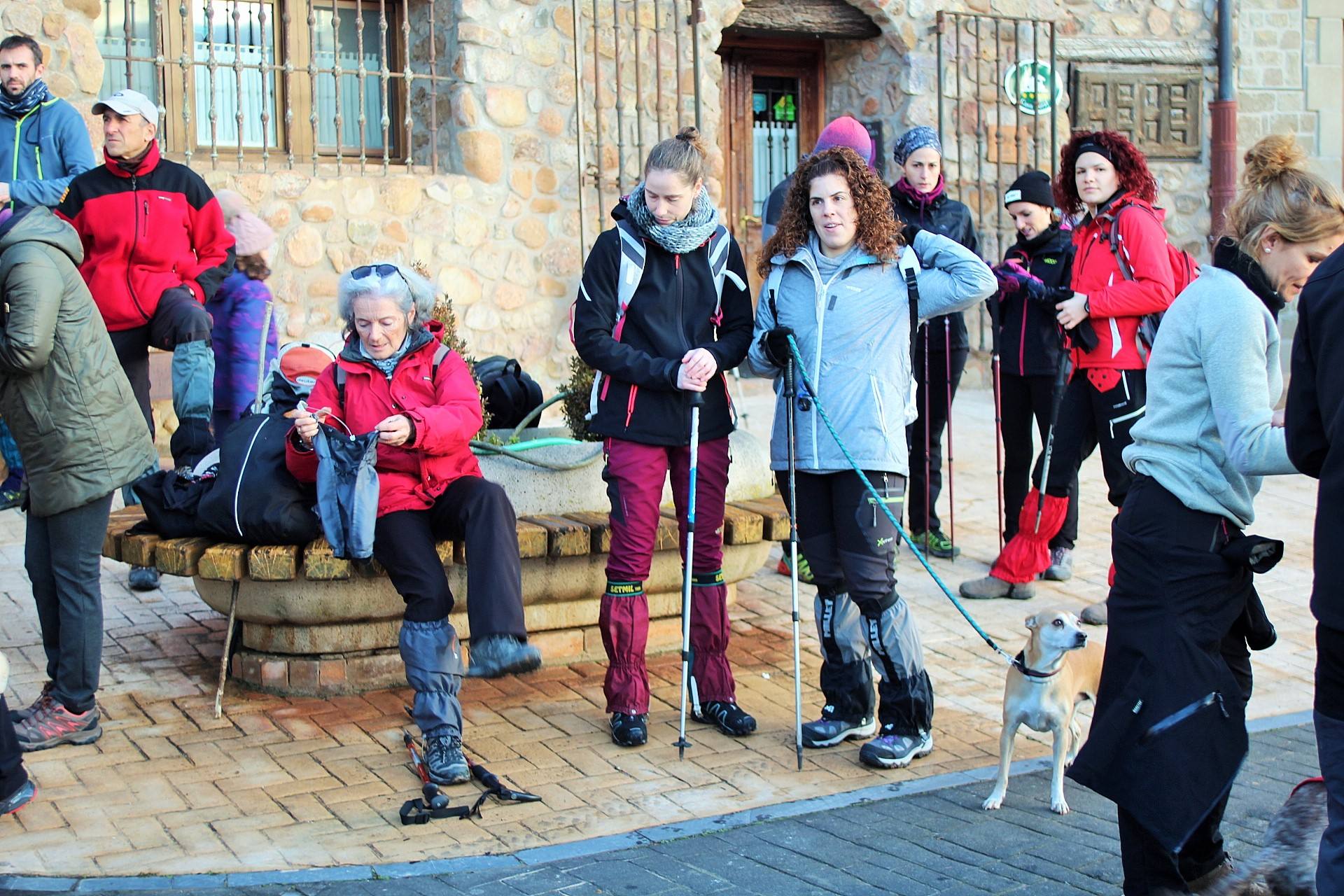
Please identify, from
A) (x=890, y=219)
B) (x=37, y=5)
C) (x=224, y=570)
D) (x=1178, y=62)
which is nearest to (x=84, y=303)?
(x=224, y=570)

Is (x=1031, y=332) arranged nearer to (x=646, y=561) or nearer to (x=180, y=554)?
(x=646, y=561)

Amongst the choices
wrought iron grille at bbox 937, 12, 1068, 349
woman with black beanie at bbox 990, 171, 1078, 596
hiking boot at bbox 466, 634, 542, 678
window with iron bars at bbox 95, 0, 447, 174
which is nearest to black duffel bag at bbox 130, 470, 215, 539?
hiking boot at bbox 466, 634, 542, 678

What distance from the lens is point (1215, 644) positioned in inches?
142

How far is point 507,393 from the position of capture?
22.5ft

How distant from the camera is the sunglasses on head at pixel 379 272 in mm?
4984

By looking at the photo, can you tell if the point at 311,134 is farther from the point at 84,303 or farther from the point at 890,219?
the point at 890,219

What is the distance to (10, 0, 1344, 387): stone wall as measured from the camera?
9539 mm

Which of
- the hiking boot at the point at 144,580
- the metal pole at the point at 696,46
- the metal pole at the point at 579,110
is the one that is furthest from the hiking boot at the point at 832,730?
the metal pole at the point at 696,46

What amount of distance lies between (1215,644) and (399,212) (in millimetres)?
7202

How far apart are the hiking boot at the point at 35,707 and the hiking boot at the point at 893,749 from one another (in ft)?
8.51

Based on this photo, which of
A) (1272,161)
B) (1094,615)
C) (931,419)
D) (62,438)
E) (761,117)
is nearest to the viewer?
(1272,161)

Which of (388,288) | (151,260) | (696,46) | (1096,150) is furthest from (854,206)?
(696,46)

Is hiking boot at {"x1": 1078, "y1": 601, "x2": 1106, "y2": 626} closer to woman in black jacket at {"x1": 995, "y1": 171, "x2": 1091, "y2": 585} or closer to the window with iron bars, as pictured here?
woman in black jacket at {"x1": 995, "y1": 171, "x2": 1091, "y2": 585}

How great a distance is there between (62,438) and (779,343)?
225cm
